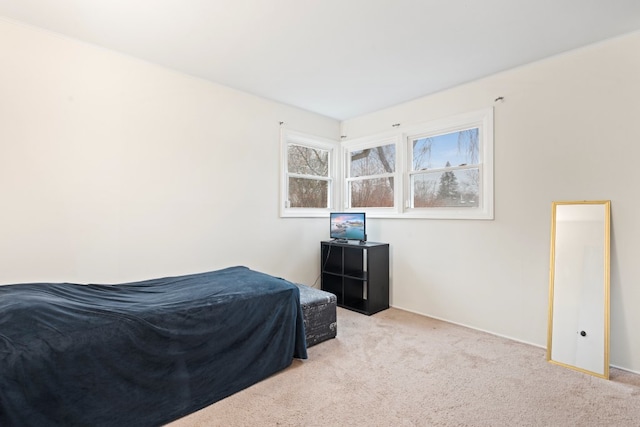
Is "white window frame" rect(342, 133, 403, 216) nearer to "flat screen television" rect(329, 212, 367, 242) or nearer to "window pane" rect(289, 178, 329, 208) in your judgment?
"window pane" rect(289, 178, 329, 208)

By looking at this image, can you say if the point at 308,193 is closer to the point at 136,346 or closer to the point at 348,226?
the point at 348,226

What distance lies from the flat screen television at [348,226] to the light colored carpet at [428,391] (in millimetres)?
1315

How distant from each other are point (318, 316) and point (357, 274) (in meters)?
1.15

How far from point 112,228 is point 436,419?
274 cm

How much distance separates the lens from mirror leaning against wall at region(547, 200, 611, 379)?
2.28 m

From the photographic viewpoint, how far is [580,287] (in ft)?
7.86

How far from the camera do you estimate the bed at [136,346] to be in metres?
1.42

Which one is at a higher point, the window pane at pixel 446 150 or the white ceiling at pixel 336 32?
the white ceiling at pixel 336 32

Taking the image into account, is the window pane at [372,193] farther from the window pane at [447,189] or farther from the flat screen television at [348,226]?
the flat screen television at [348,226]

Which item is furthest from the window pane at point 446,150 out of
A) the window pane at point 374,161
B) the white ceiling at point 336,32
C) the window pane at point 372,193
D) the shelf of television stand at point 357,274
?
the shelf of television stand at point 357,274

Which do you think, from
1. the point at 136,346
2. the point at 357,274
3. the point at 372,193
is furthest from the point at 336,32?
the point at 357,274

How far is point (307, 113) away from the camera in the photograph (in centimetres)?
402

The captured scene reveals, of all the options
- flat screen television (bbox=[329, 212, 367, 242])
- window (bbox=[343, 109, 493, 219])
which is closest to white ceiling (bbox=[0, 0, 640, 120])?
window (bbox=[343, 109, 493, 219])

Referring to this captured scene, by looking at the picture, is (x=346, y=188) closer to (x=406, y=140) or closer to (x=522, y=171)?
(x=406, y=140)
